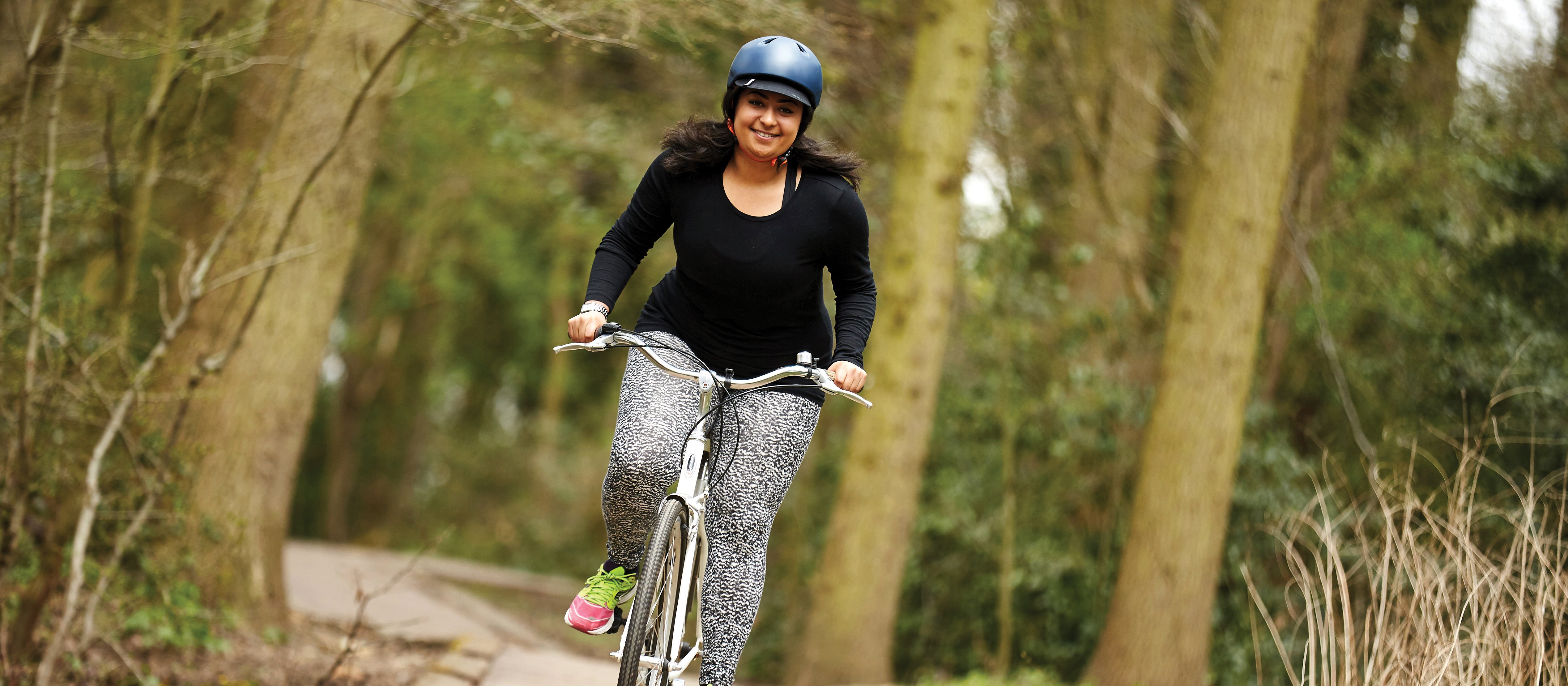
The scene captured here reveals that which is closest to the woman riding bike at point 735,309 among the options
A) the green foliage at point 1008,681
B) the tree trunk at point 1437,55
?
the green foliage at point 1008,681

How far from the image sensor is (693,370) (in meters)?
3.33

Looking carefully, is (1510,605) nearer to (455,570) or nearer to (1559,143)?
(1559,143)

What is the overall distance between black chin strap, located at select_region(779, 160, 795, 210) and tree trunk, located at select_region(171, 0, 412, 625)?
335 centimetres

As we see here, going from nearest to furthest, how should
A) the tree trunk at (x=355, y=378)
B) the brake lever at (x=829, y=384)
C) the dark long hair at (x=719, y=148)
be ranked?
the brake lever at (x=829, y=384) < the dark long hair at (x=719, y=148) < the tree trunk at (x=355, y=378)

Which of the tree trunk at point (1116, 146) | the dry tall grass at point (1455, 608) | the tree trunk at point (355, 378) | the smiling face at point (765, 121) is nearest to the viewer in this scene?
the smiling face at point (765, 121)

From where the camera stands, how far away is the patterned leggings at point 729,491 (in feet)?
11.2

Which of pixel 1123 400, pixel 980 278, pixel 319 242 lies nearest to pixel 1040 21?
pixel 980 278

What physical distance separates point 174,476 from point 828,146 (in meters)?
3.63

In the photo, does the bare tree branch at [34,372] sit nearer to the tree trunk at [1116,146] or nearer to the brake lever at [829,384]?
the brake lever at [829,384]

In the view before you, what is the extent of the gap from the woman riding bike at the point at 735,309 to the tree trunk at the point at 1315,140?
6.26m

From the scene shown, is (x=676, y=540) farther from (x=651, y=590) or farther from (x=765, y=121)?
(x=765, y=121)

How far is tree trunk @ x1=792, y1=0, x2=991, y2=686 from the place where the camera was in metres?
7.24

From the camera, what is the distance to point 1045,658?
863 centimetres

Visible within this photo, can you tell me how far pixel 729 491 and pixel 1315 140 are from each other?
24.5ft
